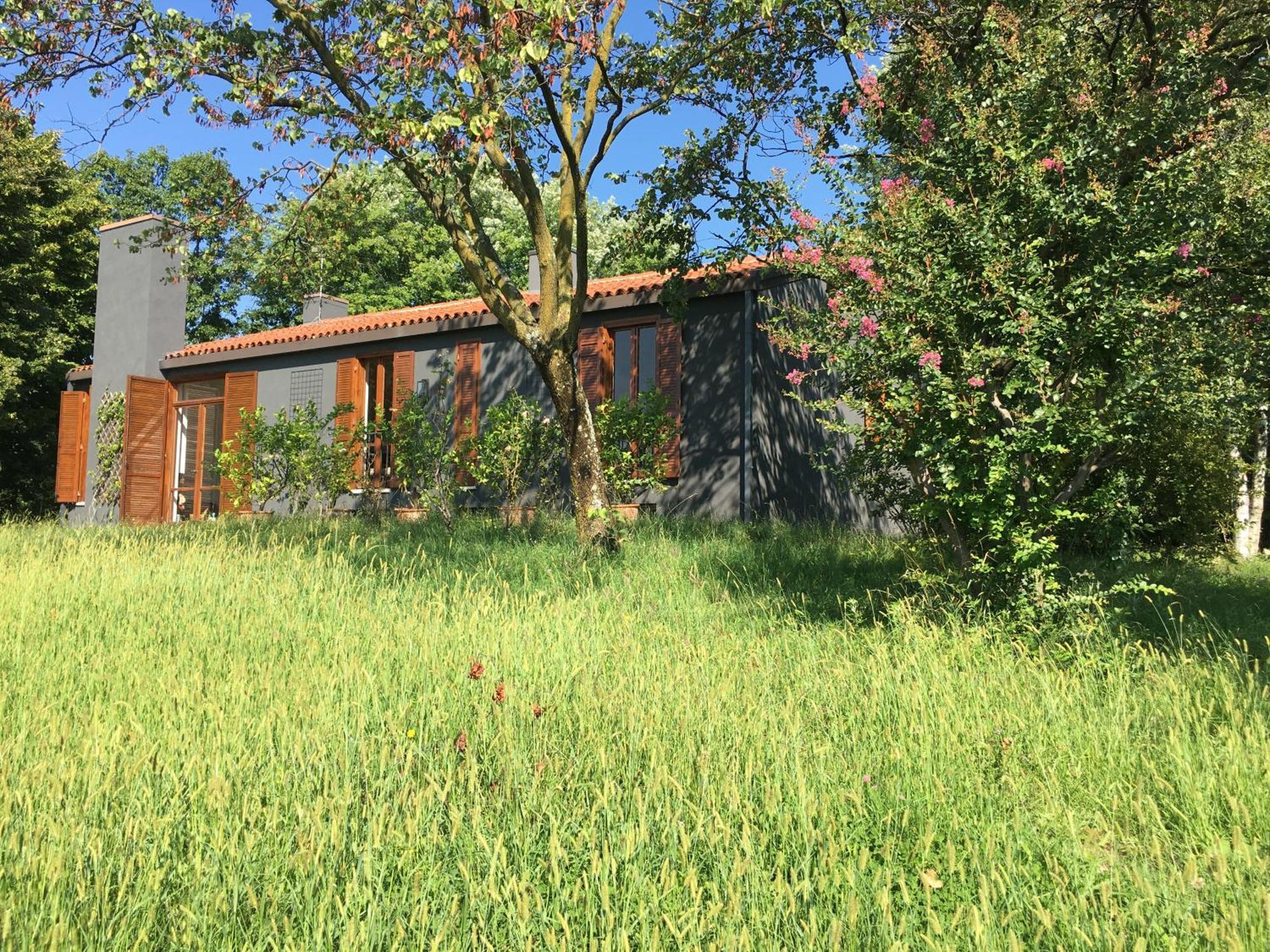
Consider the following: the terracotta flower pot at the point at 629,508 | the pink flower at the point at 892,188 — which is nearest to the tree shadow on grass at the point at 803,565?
the terracotta flower pot at the point at 629,508

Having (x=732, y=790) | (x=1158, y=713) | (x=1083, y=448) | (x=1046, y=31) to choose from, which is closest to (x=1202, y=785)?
(x=1158, y=713)

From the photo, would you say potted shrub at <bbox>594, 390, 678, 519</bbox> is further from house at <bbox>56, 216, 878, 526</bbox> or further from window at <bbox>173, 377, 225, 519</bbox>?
window at <bbox>173, 377, 225, 519</bbox>

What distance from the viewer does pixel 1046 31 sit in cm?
582

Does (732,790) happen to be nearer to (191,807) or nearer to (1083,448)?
(191,807)

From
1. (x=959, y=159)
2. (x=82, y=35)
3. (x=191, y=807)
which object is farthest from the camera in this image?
(x=82, y=35)

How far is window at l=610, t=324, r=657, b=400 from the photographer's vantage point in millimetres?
12508

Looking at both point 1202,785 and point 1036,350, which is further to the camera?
point 1036,350

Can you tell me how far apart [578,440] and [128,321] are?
13.3 m

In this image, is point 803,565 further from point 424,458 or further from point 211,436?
point 211,436

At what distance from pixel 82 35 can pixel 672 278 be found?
615 cm

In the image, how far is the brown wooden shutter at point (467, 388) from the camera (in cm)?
1377

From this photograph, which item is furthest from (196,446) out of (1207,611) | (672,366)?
(1207,611)

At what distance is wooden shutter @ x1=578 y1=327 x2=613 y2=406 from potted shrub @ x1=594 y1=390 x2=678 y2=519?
1257mm

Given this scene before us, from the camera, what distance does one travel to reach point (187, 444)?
1778 centimetres
